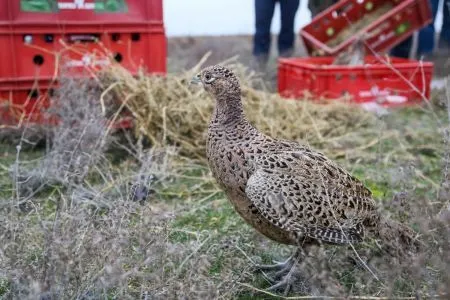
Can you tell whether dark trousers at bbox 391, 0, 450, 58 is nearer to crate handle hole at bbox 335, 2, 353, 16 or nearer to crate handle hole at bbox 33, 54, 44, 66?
crate handle hole at bbox 335, 2, 353, 16

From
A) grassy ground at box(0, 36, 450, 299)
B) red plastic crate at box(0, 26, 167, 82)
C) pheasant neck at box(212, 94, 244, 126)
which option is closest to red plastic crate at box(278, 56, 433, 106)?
grassy ground at box(0, 36, 450, 299)

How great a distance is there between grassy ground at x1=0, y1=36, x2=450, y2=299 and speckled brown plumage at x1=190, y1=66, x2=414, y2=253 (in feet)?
0.46

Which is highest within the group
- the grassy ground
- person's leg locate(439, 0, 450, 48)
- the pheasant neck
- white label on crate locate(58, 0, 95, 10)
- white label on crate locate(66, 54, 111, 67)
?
white label on crate locate(58, 0, 95, 10)

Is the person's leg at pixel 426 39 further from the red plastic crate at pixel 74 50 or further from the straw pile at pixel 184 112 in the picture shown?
the red plastic crate at pixel 74 50

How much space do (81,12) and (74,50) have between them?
348 mm

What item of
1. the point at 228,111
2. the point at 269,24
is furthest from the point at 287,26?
the point at 228,111

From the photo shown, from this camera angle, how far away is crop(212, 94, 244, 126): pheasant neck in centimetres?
251

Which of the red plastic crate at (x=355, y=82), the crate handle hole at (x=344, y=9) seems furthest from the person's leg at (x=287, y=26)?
the red plastic crate at (x=355, y=82)

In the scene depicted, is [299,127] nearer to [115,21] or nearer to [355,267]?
[115,21]

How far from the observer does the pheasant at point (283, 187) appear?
2197 millimetres

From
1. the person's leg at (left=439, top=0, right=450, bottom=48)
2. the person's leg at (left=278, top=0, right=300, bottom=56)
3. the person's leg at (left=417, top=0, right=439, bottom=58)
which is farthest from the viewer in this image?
the person's leg at (left=417, top=0, right=439, bottom=58)

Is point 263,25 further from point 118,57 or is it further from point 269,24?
point 118,57

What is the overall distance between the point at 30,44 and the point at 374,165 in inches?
113

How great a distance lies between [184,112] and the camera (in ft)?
14.4
